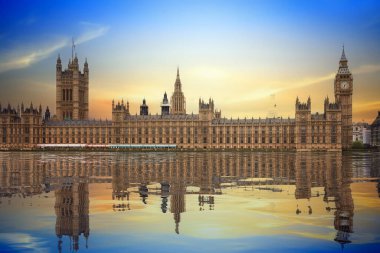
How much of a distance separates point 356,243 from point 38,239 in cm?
971

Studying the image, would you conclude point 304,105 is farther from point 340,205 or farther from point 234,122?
point 340,205

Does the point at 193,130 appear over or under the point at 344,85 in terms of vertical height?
under

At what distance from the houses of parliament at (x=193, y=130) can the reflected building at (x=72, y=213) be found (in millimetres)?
127853

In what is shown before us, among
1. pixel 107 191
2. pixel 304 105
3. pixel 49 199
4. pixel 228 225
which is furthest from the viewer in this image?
pixel 304 105

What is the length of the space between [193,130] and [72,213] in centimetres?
14420

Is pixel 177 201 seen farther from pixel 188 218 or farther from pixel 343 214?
pixel 343 214

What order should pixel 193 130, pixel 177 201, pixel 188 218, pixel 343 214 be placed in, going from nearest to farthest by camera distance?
1. pixel 188 218
2. pixel 343 214
3. pixel 177 201
4. pixel 193 130

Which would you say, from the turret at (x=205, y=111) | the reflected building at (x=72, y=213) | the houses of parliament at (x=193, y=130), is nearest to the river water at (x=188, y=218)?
the reflected building at (x=72, y=213)

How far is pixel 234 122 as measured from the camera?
531 feet

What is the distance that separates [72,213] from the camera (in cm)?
1969

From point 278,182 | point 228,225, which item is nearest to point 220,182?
point 278,182

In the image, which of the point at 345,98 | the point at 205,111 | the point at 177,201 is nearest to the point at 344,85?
the point at 345,98

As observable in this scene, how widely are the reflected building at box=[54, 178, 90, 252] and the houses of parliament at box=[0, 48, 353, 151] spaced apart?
128 metres

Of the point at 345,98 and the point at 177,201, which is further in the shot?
the point at 345,98
